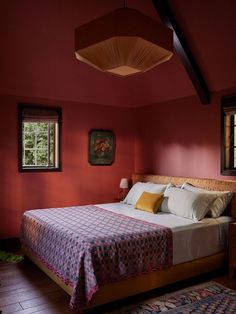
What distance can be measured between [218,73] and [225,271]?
2510 mm

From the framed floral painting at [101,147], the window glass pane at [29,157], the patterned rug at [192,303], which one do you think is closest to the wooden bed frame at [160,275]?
the patterned rug at [192,303]

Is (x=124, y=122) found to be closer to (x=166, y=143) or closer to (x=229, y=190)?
(x=166, y=143)

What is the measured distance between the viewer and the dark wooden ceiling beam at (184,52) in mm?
3747

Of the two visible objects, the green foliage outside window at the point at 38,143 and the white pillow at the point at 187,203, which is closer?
the white pillow at the point at 187,203

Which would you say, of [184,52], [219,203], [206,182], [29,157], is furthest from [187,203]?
[29,157]

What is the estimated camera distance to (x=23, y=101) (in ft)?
15.4

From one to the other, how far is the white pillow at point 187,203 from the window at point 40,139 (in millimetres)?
1991

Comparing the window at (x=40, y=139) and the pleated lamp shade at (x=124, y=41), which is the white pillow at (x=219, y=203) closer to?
the pleated lamp shade at (x=124, y=41)

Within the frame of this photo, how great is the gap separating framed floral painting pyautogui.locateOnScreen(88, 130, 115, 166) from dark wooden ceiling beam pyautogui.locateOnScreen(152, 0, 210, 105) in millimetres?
1849

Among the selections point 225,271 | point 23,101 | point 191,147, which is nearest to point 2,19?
point 23,101

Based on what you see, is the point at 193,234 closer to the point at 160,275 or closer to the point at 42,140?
the point at 160,275

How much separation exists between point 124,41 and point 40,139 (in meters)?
3.16

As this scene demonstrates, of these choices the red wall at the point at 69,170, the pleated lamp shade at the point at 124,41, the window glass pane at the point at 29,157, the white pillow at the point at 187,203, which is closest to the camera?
the pleated lamp shade at the point at 124,41

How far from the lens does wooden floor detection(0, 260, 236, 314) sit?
2.77m
